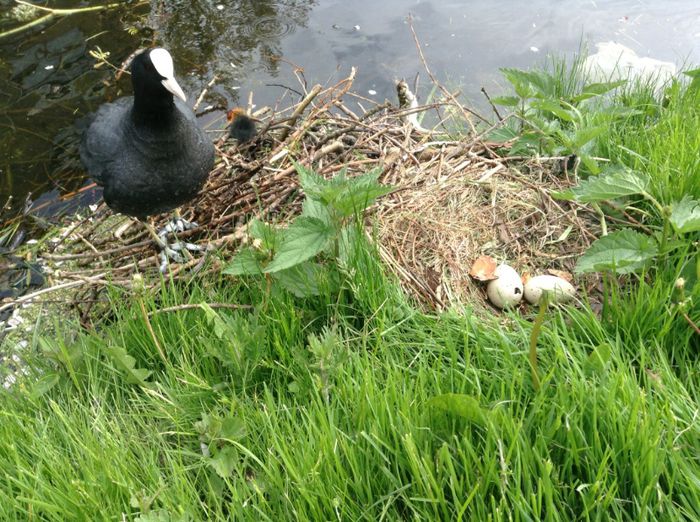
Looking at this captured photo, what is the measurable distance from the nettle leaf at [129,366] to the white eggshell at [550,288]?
1334 millimetres

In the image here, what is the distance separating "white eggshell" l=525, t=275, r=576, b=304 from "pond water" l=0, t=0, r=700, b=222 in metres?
2.78

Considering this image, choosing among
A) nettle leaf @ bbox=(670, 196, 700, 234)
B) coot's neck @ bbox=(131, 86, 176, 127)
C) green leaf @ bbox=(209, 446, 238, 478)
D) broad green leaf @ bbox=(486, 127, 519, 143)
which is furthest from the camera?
broad green leaf @ bbox=(486, 127, 519, 143)

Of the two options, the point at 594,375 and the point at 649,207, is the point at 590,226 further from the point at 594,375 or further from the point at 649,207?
the point at 594,375

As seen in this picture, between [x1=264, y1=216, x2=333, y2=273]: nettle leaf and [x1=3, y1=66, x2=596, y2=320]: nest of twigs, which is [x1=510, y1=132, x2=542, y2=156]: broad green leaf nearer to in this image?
[x1=3, y1=66, x2=596, y2=320]: nest of twigs

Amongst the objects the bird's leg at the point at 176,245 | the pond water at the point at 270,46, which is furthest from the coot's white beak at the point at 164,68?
the pond water at the point at 270,46

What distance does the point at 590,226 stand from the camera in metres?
2.49

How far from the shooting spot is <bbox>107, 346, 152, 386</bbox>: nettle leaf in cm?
209

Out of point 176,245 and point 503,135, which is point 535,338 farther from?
point 176,245

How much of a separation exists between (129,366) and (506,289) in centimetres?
130

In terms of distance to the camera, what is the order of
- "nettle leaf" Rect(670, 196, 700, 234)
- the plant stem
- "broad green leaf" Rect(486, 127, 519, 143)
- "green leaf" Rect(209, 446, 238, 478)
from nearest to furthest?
1. the plant stem
2. "green leaf" Rect(209, 446, 238, 478)
3. "nettle leaf" Rect(670, 196, 700, 234)
4. "broad green leaf" Rect(486, 127, 519, 143)

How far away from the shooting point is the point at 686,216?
1.96 meters

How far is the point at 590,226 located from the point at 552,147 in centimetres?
48

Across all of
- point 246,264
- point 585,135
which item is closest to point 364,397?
point 246,264

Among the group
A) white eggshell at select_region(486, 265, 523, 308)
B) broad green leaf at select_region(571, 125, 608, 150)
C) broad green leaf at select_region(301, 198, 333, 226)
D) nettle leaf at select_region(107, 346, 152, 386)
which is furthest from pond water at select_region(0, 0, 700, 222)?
white eggshell at select_region(486, 265, 523, 308)
